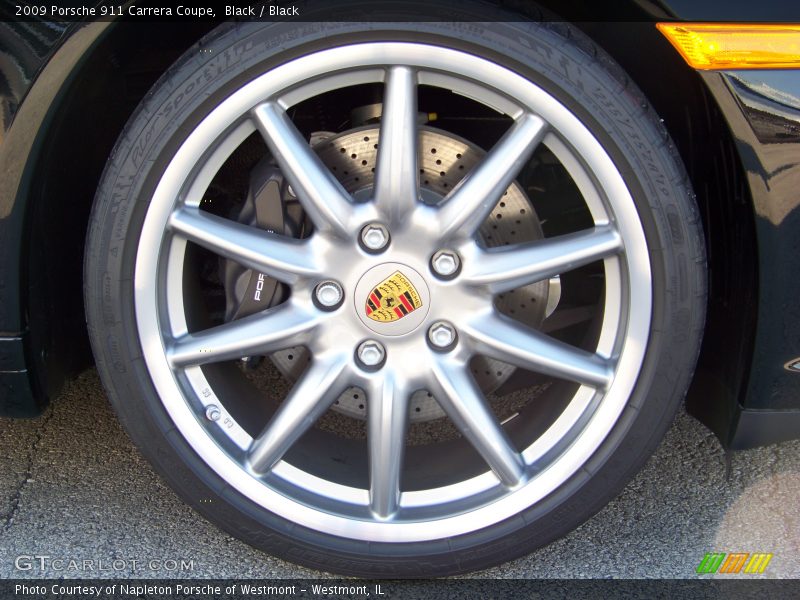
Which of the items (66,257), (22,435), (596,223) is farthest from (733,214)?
(22,435)

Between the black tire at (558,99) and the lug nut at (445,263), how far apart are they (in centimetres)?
33

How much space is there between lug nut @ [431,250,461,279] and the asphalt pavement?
637mm

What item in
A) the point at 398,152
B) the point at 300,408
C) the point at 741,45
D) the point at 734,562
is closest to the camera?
the point at 741,45

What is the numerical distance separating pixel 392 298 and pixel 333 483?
0.42 meters

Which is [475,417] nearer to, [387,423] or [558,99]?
[387,423]

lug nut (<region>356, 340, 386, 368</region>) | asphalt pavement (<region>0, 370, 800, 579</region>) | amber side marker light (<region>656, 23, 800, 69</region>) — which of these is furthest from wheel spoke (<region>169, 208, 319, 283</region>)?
amber side marker light (<region>656, 23, 800, 69</region>)

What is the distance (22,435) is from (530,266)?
1325 millimetres

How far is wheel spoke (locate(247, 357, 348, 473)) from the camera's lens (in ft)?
5.50

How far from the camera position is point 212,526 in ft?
6.19

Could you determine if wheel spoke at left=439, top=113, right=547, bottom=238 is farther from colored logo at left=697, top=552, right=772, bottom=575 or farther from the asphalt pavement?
colored logo at left=697, top=552, right=772, bottom=575

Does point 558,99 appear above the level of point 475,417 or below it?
above

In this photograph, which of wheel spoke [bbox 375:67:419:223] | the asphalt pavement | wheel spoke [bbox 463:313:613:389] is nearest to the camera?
wheel spoke [bbox 375:67:419:223]

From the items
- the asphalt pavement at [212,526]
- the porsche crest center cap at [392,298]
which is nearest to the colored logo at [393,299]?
the porsche crest center cap at [392,298]

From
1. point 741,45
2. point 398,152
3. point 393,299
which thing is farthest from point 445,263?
point 741,45
